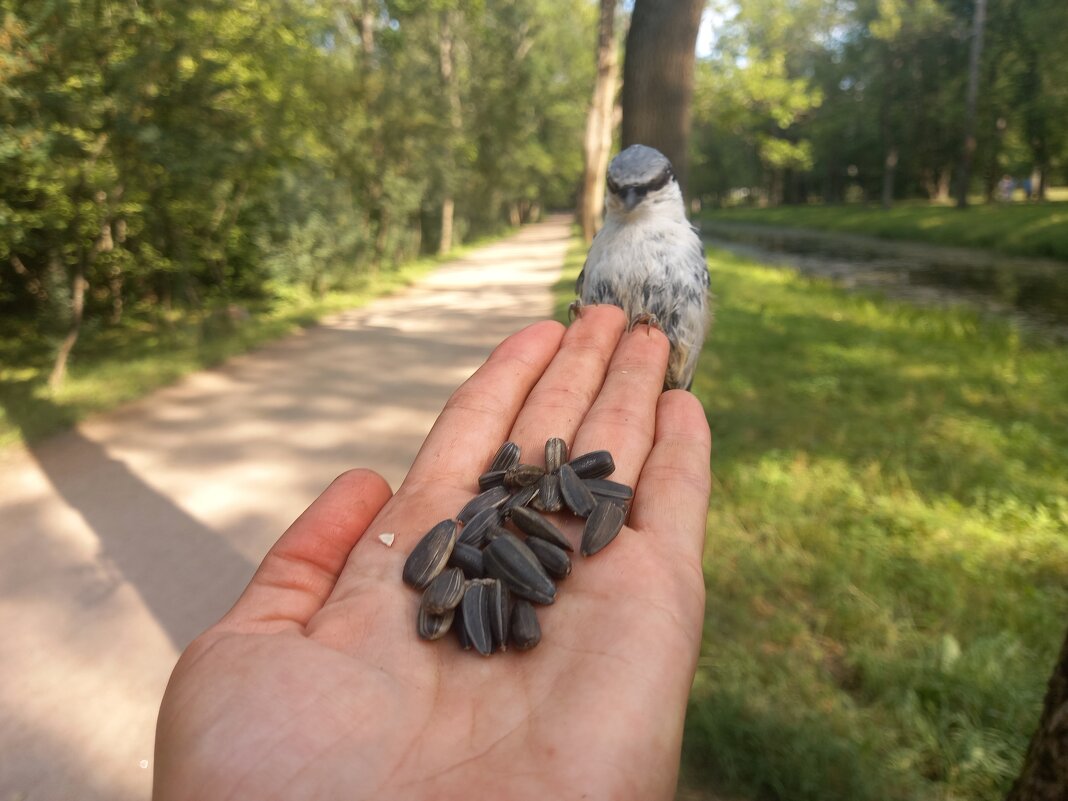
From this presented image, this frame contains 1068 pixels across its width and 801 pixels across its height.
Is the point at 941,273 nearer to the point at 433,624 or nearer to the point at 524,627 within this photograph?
the point at 524,627

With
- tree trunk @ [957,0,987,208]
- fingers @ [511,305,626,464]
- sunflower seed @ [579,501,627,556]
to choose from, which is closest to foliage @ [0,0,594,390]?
fingers @ [511,305,626,464]

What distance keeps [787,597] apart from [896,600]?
1.55 feet

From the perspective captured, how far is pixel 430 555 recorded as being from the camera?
1758 millimetres

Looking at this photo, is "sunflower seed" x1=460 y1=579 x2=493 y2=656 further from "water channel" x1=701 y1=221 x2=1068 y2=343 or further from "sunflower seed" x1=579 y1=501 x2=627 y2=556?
"water channel" x1=701 y1=221 x2=1068 y2=343

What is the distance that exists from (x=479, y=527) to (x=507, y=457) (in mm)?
299

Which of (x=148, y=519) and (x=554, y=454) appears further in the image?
(x=148, y=519)

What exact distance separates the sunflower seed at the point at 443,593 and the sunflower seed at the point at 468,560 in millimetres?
87

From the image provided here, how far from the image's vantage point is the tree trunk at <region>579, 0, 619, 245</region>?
13.9m

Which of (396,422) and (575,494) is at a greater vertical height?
(575,494)

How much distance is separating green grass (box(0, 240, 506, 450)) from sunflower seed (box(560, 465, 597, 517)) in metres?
5.20

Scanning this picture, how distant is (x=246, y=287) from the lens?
12414 mm

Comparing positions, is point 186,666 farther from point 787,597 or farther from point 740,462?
point 740,462

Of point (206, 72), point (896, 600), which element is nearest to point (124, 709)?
point (896, 600)

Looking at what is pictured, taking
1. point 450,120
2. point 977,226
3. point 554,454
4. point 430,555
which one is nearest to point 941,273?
point 977,226
